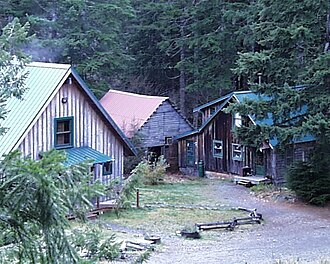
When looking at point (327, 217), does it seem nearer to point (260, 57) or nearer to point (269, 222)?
point (269, 222)

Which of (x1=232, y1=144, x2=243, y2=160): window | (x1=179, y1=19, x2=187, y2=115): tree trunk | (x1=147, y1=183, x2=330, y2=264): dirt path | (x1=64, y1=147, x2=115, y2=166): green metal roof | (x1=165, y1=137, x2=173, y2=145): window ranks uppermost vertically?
(x1=179, y1=19, x2=187, y2=115): tree trunk

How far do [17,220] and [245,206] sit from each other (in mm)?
21221

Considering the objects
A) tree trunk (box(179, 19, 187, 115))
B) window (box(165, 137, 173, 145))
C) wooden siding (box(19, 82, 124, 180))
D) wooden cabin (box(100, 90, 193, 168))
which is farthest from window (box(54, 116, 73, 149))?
tree trunk (box(179, 19, 187, 115))

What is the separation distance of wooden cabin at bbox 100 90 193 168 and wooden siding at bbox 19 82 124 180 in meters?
9.24

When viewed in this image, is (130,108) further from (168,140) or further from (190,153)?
(190,153)

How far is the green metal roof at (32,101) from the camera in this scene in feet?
69.1

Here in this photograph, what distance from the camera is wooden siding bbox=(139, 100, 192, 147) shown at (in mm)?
34781

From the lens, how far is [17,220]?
15.6 ft

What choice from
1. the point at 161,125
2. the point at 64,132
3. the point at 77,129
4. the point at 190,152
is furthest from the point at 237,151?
the point at 64,132

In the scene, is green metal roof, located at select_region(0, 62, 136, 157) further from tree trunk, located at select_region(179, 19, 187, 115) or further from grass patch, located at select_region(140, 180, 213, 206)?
tree trunk, located at select_region(179, 19, 187, 115)

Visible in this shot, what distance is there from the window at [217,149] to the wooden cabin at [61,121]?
10.2 meters

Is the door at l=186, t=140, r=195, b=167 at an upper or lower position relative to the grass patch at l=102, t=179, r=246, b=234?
upper

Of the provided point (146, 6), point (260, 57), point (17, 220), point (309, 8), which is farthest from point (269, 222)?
point (146, 6)

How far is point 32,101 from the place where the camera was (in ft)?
71.8
